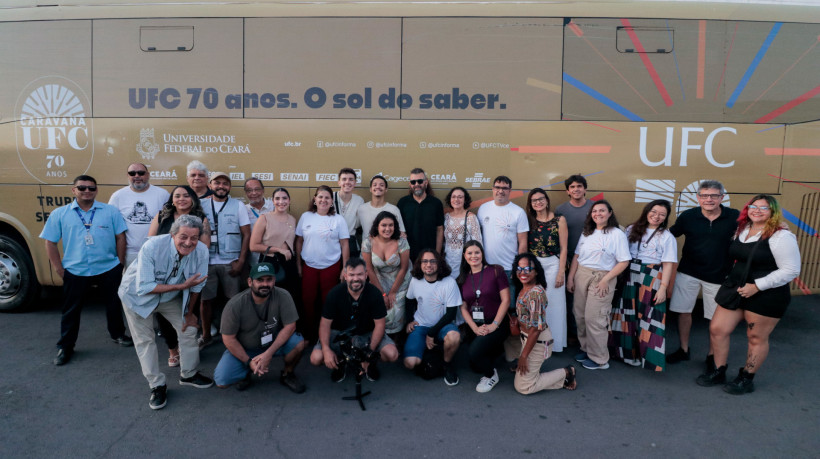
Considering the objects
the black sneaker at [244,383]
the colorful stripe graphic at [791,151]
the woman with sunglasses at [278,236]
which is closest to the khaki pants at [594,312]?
the colorful stripe graphic at [791,151]

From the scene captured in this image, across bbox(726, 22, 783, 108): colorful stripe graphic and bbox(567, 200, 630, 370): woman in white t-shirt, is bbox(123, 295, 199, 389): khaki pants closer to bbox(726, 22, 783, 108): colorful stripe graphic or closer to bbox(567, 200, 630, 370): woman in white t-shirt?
bbox(567, 200, 630, 370): woman in white t-shirt

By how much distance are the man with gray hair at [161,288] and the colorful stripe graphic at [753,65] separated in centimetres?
600

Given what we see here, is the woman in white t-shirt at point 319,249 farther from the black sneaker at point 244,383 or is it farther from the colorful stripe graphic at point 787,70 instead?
the colorful stripe graphic at point 787,70

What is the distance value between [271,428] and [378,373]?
120cm

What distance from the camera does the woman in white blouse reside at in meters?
3.65

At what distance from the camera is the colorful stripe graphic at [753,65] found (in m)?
5.12

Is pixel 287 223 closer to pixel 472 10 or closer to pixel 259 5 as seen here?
pixel 259 5

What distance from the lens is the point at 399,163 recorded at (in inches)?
208

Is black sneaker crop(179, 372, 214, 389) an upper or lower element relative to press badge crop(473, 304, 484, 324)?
lower

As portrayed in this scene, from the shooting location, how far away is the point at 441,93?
205 inches

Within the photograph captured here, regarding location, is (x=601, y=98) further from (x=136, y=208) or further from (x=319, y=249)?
(x=136, y=208)

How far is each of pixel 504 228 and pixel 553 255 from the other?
61 centimetres

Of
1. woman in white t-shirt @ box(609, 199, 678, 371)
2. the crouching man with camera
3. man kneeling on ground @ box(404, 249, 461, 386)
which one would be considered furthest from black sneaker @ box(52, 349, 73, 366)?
woman in white t-shirt @ box(609, 199, 678, 371)

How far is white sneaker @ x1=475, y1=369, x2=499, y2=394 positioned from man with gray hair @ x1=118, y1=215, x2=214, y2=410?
8.72ft
